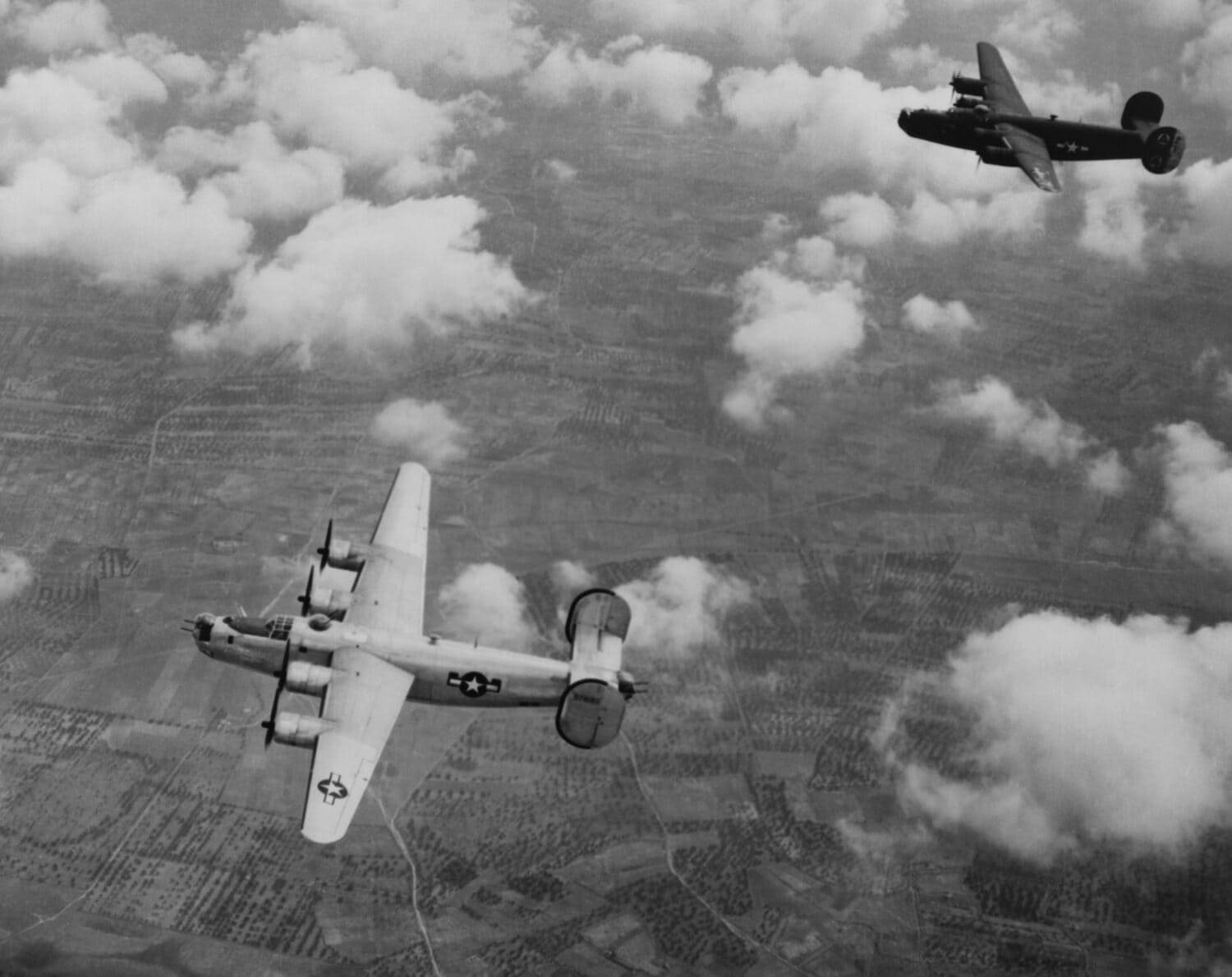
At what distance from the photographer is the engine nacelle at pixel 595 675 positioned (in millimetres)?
59125

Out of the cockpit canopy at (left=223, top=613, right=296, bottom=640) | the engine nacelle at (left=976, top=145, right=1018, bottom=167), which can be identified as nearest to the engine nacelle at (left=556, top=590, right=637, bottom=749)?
the cockpit canopy at (left=223, top=613, right=296, bottom=640)

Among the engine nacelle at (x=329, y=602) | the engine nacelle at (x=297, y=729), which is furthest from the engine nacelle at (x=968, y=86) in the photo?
the engine nacelle at (x=297, y=729)

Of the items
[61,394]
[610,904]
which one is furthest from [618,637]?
[61,394]

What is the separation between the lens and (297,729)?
57.9m

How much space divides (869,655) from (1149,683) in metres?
35.4

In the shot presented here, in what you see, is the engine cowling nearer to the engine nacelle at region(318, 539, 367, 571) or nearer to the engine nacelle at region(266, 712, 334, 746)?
the engine nacelle at region(318, 539, 367, 571)

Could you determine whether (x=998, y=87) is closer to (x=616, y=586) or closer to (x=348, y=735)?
(x=616, y=586)

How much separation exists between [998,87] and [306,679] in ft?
263

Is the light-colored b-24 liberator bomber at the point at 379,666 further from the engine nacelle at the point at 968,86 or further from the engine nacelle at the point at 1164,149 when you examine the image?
the engine nacelle at the point at 1164,149

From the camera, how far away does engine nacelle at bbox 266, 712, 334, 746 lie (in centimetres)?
5766

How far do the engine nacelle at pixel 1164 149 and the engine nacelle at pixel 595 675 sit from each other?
59.6 metres

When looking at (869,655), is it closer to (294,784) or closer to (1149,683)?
(1149,683)

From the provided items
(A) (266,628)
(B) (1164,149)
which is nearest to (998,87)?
(B) (1164,149)

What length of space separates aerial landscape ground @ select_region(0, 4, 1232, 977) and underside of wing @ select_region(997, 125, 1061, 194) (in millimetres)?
63741
